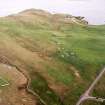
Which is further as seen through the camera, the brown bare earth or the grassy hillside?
the grassy hillside

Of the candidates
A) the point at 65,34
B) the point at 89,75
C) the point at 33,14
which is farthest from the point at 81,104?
the point at 33,14

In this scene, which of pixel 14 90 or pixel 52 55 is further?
pixel 52 55

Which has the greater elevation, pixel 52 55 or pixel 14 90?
pixel 52 55

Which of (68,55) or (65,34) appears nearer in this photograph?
(68,55)

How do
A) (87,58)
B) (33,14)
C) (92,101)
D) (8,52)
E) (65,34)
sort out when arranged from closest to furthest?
(92,101) → (8,52) → (87,58) → (65,34) → (33,14)

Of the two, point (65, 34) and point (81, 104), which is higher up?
point (65, 34)

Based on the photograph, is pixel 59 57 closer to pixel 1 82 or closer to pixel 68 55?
pixel 68 55

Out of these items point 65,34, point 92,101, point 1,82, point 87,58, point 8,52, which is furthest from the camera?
point 65,34

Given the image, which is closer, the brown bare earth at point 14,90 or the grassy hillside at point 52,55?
the brown bare earth at point 14,90
